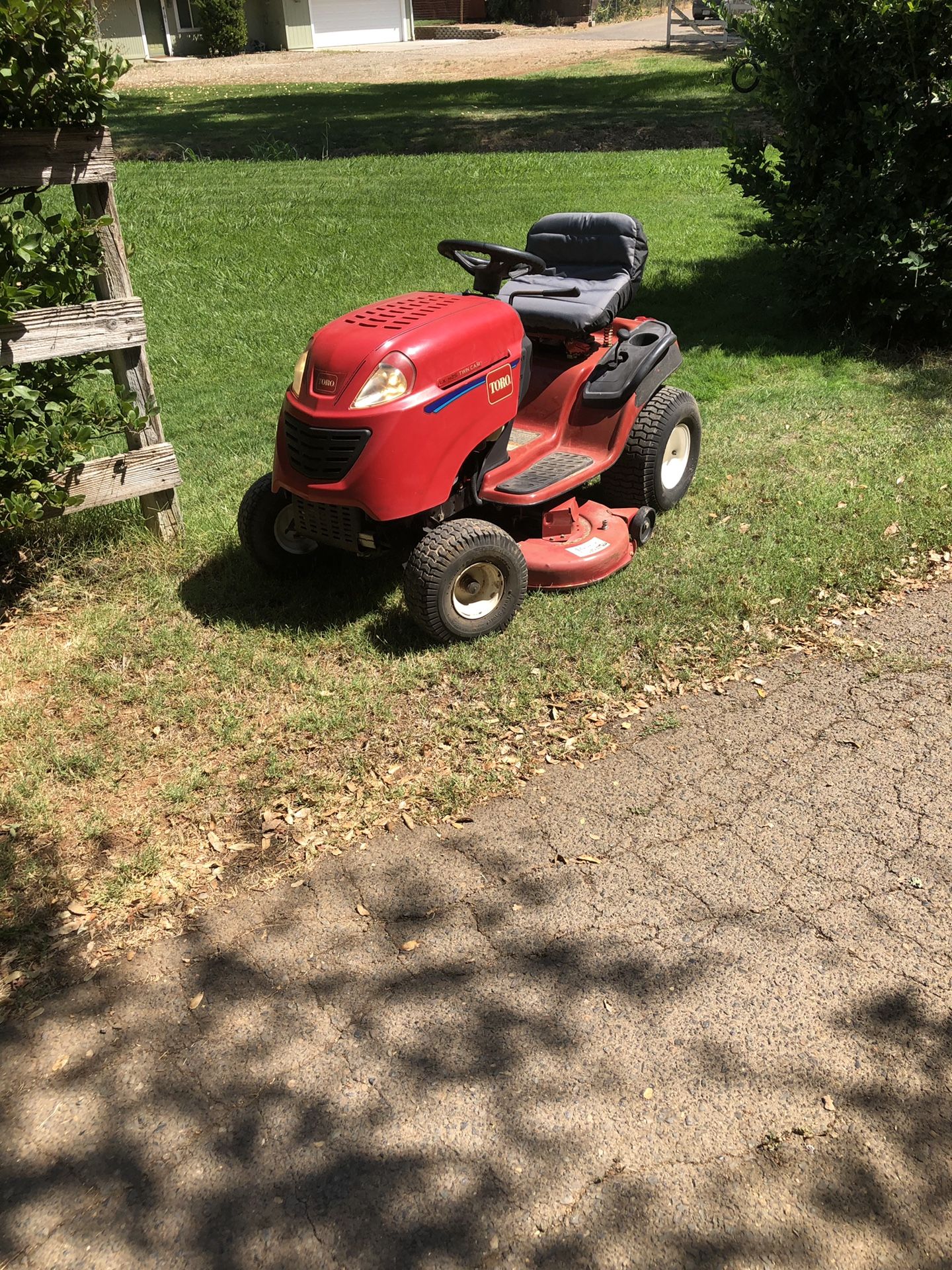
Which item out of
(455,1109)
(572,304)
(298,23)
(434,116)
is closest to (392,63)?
(298,23)

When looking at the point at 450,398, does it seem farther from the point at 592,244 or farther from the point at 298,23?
the point at 298,23

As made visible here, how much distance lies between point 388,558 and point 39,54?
8.23 ft

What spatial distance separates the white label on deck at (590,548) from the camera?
4891 mm

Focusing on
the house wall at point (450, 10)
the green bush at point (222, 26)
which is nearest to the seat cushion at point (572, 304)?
the green bush at point (222, 26)

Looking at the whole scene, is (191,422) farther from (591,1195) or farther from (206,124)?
(206,124)

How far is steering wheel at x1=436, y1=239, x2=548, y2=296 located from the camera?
15.0 feet

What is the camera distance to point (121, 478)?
4941mm

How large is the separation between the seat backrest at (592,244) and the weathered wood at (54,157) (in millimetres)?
2119

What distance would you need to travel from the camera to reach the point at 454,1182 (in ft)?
8.00

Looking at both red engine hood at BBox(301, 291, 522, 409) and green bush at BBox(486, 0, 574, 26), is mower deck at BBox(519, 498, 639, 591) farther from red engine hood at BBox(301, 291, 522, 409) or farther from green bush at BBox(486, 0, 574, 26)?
green bush at BBox(486, 0, 574, 26)

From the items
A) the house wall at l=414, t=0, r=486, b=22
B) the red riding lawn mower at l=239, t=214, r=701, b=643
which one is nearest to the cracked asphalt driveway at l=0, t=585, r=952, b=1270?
the red riding lawn mower at l=239, t=214, r=701, b=643

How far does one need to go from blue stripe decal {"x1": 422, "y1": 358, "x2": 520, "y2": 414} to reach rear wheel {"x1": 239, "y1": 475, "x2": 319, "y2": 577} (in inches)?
35.7

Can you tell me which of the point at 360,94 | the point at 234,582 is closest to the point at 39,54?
the point at 234,582

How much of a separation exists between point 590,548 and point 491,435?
2.55ft
